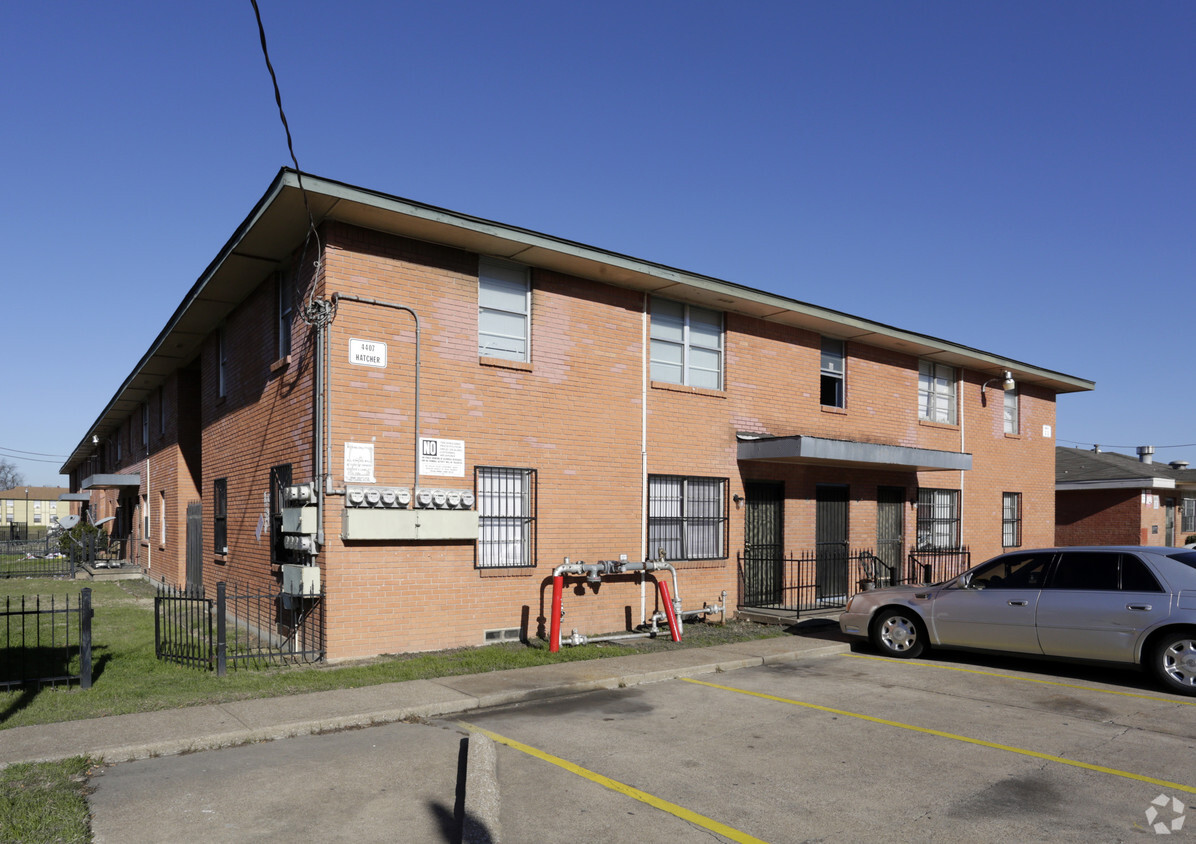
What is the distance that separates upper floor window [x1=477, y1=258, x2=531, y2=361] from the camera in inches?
500

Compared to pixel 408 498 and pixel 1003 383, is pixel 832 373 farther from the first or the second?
pixel 408 498

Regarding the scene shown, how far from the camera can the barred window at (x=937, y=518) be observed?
19.9 metres

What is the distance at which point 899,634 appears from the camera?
12.3m

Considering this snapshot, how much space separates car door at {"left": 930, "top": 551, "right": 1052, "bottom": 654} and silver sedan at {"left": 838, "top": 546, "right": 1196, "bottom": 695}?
1 centimetres

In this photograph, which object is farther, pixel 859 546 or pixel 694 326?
pixel 859 546

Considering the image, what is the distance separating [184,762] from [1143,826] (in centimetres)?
700

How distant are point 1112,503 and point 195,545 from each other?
27.1 metres

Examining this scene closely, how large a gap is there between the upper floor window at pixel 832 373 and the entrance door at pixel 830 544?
185 centimetres

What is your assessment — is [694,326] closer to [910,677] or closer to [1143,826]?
[910,677]

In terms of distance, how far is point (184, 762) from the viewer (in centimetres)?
699

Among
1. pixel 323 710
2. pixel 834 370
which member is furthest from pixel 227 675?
pixel 834 370

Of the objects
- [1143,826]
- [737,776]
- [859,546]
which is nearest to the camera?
[1143,826]

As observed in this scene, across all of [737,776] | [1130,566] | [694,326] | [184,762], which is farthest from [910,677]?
Result: [184,762]

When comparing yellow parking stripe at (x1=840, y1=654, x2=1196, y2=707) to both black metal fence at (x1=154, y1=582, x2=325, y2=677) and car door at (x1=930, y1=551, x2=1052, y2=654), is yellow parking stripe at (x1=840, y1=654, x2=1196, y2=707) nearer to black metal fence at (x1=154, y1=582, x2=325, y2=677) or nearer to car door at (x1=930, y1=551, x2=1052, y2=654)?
car door at (x1=930, y1=551, x2=1052, y2=654)
